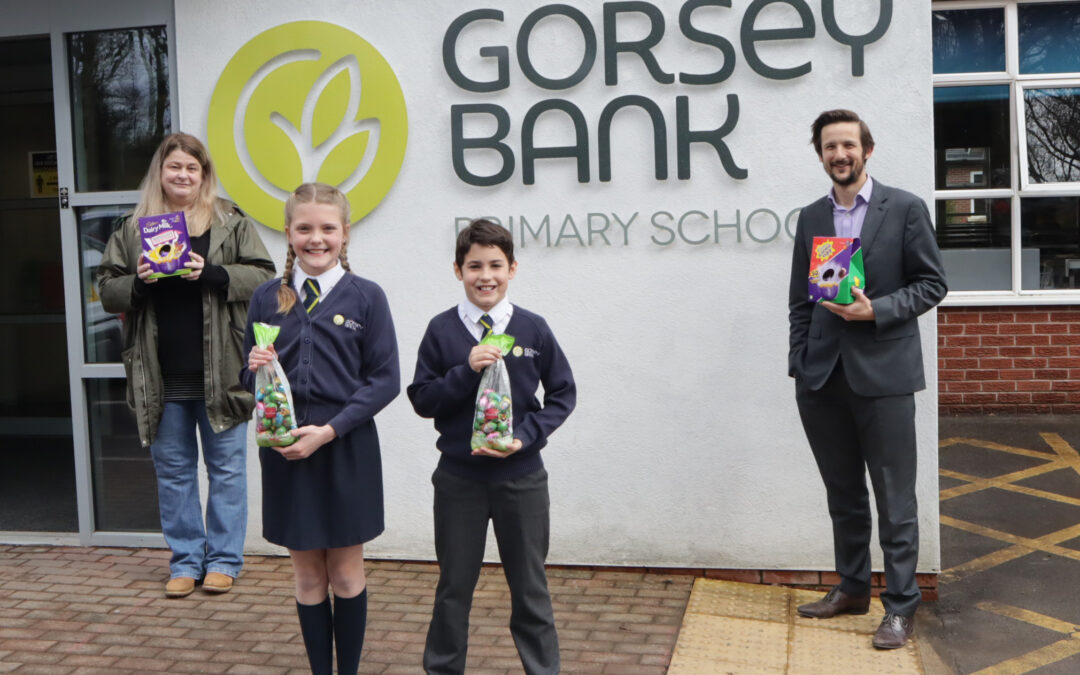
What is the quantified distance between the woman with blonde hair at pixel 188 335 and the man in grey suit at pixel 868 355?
2.51 m

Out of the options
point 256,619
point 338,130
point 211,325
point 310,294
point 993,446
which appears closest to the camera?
point 310,294

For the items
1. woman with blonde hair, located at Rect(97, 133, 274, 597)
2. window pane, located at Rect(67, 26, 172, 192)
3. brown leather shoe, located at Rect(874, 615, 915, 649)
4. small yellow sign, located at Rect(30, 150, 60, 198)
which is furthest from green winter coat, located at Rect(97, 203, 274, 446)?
small yellow sign, located at Rect(30, 150, 60, 198)

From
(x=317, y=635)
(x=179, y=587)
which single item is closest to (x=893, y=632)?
(x=317, y=635)

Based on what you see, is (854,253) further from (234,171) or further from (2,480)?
(2,480)

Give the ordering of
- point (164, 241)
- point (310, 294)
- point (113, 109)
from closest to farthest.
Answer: point (310, 294) → point (164, 241) → point (113, 109)

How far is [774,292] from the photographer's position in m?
5.29

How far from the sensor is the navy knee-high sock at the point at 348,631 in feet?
12.6

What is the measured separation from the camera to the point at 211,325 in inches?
203

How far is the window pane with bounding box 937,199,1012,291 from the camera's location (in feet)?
32.1

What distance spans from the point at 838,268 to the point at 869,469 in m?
0.89

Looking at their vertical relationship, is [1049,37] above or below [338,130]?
above

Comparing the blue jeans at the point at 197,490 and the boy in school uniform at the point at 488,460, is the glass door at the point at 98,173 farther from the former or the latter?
the boy in school uniform at the point at 488,460

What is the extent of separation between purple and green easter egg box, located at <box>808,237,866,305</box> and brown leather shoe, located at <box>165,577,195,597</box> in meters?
3.15

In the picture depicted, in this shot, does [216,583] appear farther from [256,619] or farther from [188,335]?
[188,335]
